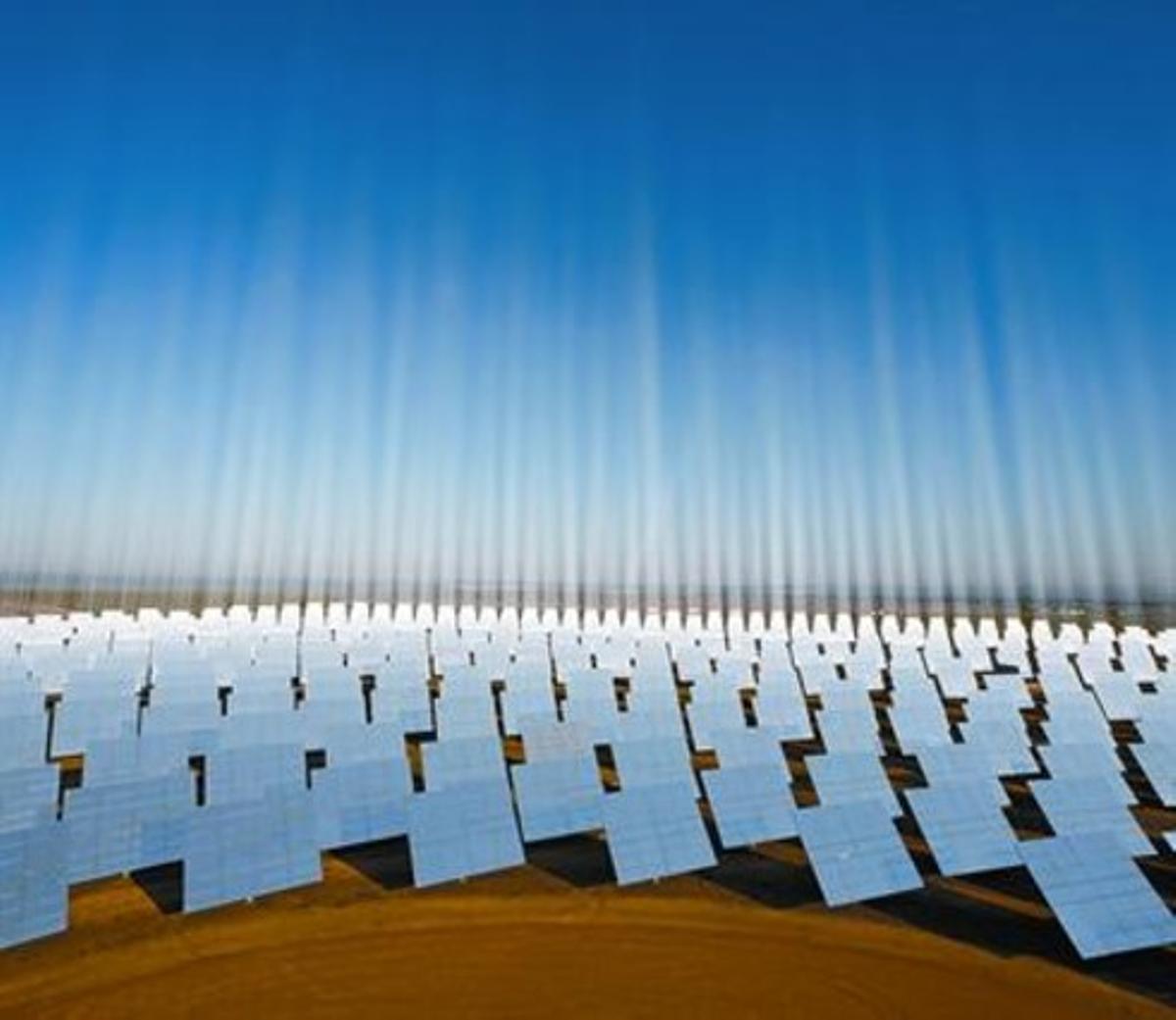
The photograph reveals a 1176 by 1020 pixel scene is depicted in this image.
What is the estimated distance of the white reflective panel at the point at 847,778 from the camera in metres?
11.5

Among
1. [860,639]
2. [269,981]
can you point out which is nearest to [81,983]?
[269,981]

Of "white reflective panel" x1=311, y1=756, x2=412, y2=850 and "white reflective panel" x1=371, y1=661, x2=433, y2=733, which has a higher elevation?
"white reflective panel" x1=371, y1=661, x2=433, y2=733

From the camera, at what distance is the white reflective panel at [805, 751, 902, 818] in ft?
37.8

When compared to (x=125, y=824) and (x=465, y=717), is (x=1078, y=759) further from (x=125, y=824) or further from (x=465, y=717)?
(x=125, y=824)

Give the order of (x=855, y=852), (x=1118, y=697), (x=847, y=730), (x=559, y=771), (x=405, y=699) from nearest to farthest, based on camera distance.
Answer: (x=855, y=852) < (x=559, y=771) < (x=847, y=730) < (x=405, y=699) < (x=1118, y=697)

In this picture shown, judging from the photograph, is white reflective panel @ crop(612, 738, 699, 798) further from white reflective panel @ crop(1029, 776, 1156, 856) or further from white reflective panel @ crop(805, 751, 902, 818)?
white reflective panel @ crop(1029, 776, 1156, 856)

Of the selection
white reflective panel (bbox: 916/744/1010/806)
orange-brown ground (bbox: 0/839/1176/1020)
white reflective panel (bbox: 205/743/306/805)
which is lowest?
orange-brown ground (bbox: 0/839/1176/1020)

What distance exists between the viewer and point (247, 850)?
884cm

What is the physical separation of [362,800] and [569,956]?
11.7ft

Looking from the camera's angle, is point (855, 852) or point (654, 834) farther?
point (654, 834)

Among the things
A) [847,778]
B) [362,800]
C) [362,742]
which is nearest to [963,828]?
[847,778]

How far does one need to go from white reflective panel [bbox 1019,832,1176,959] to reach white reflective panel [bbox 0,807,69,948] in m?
8.91

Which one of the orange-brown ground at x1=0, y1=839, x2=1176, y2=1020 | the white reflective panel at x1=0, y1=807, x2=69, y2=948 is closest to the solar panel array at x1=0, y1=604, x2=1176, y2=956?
the white reflective panel at x1=0, y1=807, x2=69, y2=948

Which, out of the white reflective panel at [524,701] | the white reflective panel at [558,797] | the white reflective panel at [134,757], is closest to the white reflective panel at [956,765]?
the white reflective panel at [558,797]
